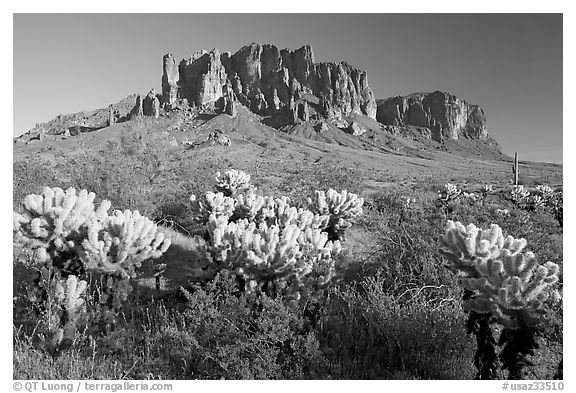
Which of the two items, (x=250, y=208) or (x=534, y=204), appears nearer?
(x=250, y=208)

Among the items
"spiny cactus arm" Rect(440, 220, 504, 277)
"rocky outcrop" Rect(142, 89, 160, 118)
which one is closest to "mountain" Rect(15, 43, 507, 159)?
"rocky outcrop" Rect(142, 89, 160, 118)

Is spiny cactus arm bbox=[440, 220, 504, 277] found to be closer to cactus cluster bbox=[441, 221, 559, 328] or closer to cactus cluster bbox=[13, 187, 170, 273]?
cactus cluster bbox=[441, 221, 559, 328]

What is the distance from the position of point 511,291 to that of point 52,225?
428 centimetres

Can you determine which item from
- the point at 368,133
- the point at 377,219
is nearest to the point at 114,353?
the point at 377,219

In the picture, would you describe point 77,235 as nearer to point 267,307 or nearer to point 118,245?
point 118,245

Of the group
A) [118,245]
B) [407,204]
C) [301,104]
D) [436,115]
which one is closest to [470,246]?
[118,245]

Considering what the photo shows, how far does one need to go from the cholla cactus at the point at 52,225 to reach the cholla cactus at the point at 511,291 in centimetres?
373

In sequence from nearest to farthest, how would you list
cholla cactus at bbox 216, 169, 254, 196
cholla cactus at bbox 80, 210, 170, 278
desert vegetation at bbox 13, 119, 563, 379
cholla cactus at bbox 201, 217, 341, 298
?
desert vegetation at bbox 13, 119, 563, 379 → cholla cactus at bbox 80, 210, 170, 278 → cholla cactus at bbox 201, 217, 341, 298 → cholla cactus at bbox 216, 169, 254, 196

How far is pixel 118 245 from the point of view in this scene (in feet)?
12.9

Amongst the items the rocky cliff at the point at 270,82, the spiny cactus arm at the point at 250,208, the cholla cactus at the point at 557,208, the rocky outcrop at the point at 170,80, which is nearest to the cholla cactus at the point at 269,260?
the spiny cactus arm at the point at 250,208

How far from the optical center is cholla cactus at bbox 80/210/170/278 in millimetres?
3822

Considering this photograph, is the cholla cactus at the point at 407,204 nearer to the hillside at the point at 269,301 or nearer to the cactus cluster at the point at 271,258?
the hillside at the point at 269,301

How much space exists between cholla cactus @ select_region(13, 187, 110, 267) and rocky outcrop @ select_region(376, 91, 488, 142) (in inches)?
6200

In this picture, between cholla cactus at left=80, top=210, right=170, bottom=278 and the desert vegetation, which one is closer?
the desert vegetation
